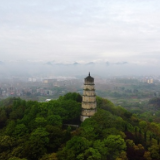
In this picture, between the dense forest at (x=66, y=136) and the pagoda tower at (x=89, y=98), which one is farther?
the pagoda tower at (x=89, y=98)

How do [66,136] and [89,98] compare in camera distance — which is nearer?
[66,136]

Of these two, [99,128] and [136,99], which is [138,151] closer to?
[99,128]

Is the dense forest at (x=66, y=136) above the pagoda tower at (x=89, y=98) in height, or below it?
below

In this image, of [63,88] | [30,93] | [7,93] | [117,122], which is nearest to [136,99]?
[63,88]

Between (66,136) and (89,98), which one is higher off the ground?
(89,98)
